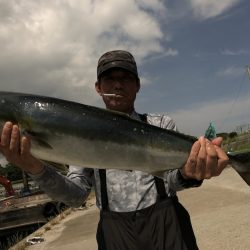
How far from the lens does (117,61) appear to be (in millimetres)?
3902

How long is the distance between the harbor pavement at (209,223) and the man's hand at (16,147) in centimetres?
525

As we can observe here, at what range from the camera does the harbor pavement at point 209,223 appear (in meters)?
8.12

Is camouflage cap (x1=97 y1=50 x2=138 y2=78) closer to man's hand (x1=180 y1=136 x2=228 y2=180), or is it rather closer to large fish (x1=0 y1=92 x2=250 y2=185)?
large fish (x1=0 y1=92 x2=250 y2=185)

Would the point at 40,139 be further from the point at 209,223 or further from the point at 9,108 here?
the point at 209,223

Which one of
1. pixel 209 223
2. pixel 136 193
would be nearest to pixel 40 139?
pixel 136 193

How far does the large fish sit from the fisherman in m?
0.14

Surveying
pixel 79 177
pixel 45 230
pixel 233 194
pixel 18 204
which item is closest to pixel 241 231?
pixel 233 194

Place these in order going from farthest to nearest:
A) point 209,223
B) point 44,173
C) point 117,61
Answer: point 209,223
point 117,61
point 44,173

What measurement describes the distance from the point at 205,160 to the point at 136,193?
0.72 metres

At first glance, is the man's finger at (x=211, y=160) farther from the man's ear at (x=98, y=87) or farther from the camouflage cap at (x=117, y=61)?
the man's ear at (x=98, y=87)

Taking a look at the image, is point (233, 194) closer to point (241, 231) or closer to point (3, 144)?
point (241, 231)

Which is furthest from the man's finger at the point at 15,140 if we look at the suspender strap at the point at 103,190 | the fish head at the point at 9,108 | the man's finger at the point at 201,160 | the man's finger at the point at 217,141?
the man's finger at the point at 217,141

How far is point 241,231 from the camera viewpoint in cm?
827

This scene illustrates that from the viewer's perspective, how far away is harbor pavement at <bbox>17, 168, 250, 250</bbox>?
812 centimetres
